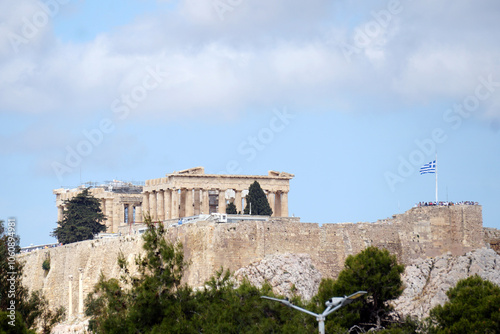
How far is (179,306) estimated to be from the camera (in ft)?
152

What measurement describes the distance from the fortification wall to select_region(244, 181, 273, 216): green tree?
8994 mm

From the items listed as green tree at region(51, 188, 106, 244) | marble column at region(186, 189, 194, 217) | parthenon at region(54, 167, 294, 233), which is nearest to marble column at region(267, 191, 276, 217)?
parthenon at region(54, 167, 294, 233)

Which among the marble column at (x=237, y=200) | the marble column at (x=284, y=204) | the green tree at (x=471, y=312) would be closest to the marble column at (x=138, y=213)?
the marble column at (x=237, y=200)

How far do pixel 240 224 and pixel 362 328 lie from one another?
14437 millimetres

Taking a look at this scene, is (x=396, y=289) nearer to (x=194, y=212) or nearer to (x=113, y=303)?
(x=113, y=303)

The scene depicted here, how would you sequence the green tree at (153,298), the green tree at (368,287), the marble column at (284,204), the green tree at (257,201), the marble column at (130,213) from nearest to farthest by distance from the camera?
→ the green tree at (153,298) → the green tree at (368,287) → the green tree at (257,201) → the marble column at (284,204) → the marble column at (130,213)

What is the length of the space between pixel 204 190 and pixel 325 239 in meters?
15.5

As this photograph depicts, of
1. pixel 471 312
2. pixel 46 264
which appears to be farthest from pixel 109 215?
pixel 471 312

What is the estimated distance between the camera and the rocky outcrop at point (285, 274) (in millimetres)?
61844

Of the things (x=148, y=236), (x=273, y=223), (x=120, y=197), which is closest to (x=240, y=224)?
(x=273, y=223)

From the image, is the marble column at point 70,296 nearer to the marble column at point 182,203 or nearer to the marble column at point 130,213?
the marble column at point 182,203

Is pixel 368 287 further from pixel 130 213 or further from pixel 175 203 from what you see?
pixel 130 213

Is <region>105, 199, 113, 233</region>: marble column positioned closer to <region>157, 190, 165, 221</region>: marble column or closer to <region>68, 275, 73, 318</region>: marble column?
<region>157, 190, 165, 221</region>: marble column

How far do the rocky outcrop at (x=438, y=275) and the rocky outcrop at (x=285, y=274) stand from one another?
15.8ft
